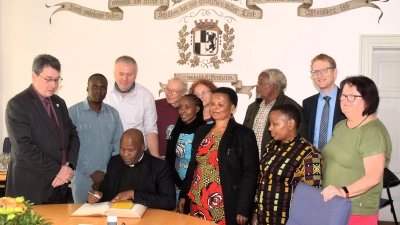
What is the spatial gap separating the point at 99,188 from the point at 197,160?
0.75m

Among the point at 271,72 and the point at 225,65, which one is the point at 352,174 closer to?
the point at 271,72

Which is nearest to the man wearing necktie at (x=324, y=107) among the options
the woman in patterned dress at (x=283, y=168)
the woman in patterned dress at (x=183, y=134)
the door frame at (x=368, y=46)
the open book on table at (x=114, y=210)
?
the woman in patterned dress at (x=283, y=168)

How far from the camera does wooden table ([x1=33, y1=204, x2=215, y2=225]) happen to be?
276 cm

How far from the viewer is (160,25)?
6.35m

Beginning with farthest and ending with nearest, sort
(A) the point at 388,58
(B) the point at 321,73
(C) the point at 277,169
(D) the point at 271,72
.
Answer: (A) the point at 388,58, (D) the point at 271,72, (B) the point at 321,73, (C) the point at 277,169

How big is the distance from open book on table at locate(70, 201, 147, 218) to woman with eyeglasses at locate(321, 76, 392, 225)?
3.72 ft

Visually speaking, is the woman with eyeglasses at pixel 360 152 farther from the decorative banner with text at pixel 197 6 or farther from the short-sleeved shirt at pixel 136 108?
the decorative banner with text at pixel 197 6

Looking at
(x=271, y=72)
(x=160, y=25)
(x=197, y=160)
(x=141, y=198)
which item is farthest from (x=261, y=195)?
(x=160, y=25)

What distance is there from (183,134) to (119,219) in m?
1.35

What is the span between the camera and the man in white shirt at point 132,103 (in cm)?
436

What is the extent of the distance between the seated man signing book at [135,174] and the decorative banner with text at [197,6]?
10.6ft

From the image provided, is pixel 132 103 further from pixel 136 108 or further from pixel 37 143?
pixel 37 143

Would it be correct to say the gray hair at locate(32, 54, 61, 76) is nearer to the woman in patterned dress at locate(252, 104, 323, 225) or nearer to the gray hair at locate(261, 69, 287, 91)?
the woman in patterned dress at locate(252, 104, 323, 225)

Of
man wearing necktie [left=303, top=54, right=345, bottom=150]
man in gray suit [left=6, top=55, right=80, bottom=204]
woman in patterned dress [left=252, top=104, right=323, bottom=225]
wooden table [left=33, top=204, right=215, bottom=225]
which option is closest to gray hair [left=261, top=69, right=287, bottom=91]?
man wearing necktie [left=303, top=54, right=345, bottom=150]
